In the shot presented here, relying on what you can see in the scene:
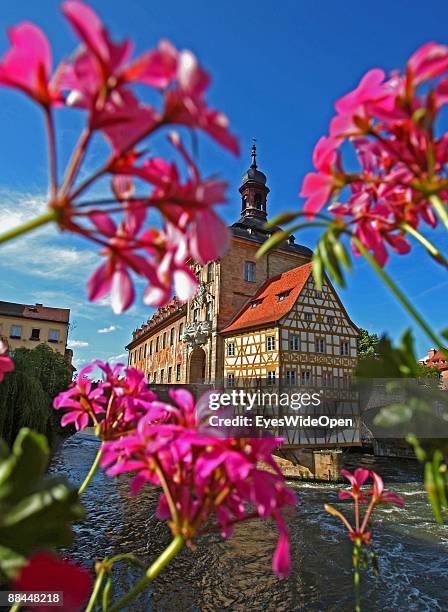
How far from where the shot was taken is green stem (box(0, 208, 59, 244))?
0.35 meters

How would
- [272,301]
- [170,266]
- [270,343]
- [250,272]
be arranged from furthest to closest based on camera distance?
[250,272]
[272,301]
[270,343]
[170,266]

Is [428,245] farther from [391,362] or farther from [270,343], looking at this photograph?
[270,343]

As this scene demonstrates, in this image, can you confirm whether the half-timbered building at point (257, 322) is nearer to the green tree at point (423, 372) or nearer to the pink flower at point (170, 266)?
the green tree at point (423, 372)

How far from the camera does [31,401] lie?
10.1 metres

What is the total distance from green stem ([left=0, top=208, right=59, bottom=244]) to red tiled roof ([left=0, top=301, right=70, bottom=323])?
138 feet

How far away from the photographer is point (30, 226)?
35cm

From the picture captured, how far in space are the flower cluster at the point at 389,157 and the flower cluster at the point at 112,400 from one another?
1.66 ft

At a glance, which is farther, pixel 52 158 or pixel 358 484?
pixel 358 484

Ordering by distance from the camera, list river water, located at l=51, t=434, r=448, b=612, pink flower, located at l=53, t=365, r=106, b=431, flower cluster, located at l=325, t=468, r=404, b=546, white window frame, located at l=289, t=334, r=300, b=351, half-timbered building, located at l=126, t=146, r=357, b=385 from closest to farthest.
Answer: flower cluster, located at l=325, t=468, r=404, b=546 → pink flower, located at l=53, t=365, r=106, b=431 → river water, located at l=51, t=434, r=448, b=612 → white window frame, located at l=289, t=334, r=300, b=351 → half-timbered building, located at l=126, t=146, r=357, b=385

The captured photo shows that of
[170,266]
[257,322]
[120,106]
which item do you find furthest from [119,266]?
[257,322]

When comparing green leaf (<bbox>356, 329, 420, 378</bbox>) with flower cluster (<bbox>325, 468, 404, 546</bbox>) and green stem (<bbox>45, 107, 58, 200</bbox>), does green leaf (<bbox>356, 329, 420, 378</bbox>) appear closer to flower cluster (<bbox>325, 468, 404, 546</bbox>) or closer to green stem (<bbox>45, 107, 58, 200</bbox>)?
flower cluster (<bbox>325, 468, 404, 546</bbox>)

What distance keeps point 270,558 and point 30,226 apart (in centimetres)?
897

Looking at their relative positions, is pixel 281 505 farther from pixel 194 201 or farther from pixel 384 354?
pixel 194 201

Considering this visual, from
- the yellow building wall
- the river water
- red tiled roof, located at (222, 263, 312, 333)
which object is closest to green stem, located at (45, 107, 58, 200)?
the river water
